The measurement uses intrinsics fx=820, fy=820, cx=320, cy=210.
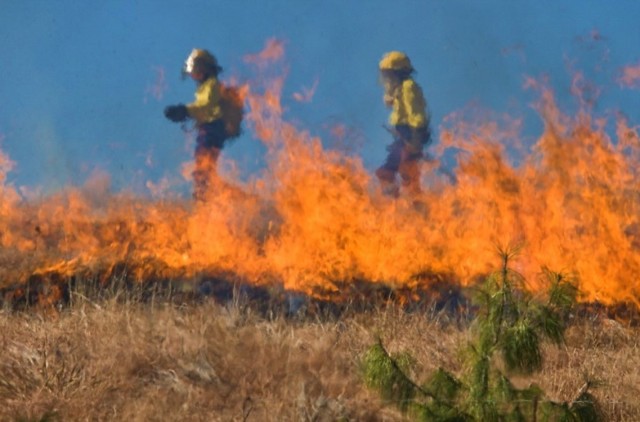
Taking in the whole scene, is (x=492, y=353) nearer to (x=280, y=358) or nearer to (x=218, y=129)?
(x=280, y=358)

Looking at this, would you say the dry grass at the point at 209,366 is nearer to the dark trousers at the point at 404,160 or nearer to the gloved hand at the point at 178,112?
the dark trousers at the point at 404,160

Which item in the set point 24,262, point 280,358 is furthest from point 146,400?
point 24,262

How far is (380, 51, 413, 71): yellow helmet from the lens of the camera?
11.9m

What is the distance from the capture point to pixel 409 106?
38.6 feet

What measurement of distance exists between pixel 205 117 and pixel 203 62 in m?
0.82

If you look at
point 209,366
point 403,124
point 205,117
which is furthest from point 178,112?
point 209,366

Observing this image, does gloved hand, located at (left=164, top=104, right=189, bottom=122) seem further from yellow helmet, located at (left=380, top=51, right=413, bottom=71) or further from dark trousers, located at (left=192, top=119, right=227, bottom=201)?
yellow helmet, located at (left=380, top=51, right=413, bottom=71)

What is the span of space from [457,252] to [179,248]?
3.17 meters

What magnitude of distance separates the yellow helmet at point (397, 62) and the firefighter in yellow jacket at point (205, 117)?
246 centimetres

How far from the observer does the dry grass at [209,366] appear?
15.4 feet

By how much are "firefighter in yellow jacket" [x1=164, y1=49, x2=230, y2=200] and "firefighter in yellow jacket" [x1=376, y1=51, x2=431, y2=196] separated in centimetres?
234

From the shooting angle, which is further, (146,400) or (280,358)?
(280,358)

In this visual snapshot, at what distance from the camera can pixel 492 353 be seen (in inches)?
134

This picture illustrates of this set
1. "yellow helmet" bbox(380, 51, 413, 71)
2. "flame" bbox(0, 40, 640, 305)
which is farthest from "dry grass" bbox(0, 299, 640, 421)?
"yellow helmet" bbox(380, 51, 413, 71)
